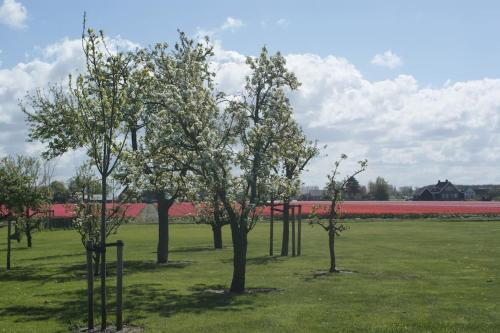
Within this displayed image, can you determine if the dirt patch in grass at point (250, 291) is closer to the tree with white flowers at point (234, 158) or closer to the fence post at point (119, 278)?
the tree with white flowers at point (234, 158)

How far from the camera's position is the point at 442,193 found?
7042 inches

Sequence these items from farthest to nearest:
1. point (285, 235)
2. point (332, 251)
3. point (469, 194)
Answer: point (469, 194), point (285, 235), point (332, 251)

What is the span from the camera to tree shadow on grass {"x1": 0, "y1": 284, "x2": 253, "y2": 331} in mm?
16219

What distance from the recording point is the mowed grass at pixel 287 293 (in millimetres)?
14875

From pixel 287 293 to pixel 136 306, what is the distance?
5314mm

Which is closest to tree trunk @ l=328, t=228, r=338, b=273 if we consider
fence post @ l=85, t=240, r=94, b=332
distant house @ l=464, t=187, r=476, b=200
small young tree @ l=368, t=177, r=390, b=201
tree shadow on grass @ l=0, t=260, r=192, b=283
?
tree shadow on grass @ l=0, t=260, r=192, b=283

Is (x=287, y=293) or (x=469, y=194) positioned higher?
(x=469, y=194)

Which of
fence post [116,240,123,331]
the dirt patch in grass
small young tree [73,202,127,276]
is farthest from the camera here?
small young tree [73,202,127,276]

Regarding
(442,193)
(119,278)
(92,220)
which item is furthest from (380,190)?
(119,278)

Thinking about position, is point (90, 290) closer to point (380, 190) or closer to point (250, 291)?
point (250, 291)

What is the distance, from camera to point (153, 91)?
823 inches

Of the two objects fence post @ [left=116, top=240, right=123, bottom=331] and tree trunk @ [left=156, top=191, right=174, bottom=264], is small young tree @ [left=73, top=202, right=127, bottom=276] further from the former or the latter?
fence post @ [left=116, top=240, right=123, bottom=331]

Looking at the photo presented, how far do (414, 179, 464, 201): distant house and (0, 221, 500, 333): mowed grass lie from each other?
14667 cm

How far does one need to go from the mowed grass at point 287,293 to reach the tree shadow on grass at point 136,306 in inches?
1.3
